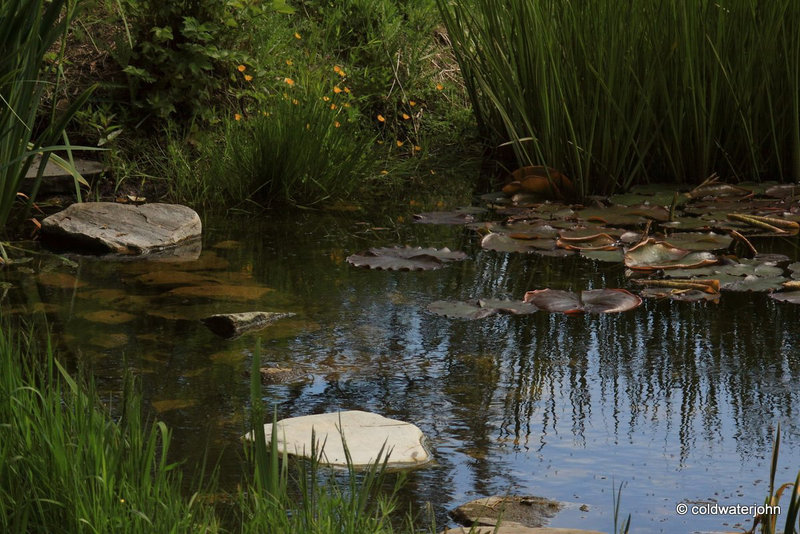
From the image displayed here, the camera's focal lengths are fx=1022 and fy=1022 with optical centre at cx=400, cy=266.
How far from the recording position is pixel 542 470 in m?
2.31

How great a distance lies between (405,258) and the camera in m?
4.12

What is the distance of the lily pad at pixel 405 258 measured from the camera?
4.02 metres

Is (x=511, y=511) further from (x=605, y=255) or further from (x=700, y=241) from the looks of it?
(x=700, y=241)

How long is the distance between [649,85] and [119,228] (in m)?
2.58

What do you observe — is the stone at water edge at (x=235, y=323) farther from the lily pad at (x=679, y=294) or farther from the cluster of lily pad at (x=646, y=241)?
the lily pad at (x=679, y=294)

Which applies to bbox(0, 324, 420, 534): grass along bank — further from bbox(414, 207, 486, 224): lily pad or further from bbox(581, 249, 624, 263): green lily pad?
bbox(414, 207, 486, 224): lily pad

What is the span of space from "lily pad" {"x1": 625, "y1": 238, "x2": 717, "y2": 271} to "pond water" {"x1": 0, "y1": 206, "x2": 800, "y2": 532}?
11cm

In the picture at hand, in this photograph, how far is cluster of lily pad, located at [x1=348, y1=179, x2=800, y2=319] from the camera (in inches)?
141

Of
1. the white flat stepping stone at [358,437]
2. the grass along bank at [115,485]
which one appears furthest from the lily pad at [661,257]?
the grass along bank at [115,485]

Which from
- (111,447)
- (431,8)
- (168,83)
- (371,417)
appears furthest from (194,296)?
(431,8)

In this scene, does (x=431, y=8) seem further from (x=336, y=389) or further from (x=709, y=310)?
(x=336, y=389)

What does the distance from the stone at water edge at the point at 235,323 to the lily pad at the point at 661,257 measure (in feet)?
4.76

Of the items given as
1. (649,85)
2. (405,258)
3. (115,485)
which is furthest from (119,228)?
(115,485)

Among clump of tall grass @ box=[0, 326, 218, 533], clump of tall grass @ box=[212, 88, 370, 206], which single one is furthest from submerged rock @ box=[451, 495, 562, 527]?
clump of tall grass @ box=[212, 88, 370, 206]
